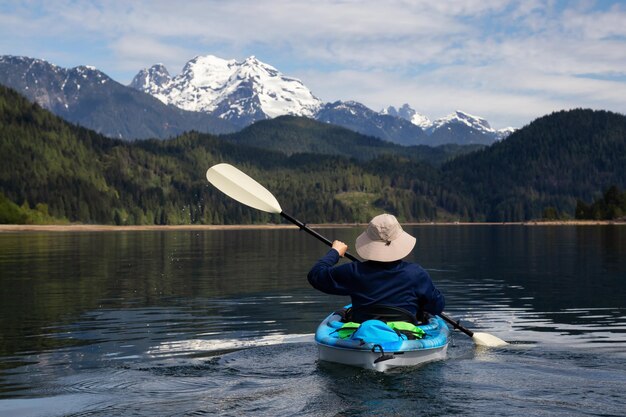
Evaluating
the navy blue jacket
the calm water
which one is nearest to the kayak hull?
the calm water

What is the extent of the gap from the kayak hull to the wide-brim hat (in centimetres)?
204

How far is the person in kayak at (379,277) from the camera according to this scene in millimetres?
18875

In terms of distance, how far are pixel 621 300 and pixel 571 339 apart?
14621 millimetres

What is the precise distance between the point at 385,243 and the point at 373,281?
101cm

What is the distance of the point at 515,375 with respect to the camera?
746 inches

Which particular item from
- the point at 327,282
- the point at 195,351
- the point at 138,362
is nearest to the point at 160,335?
the point at 195,351

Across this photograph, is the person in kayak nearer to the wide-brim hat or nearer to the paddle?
the wide-brim hat

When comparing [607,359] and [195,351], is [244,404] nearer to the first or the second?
[195,351]

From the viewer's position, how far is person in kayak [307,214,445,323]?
18.9 metres

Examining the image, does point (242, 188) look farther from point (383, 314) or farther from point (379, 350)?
point (379, 350)

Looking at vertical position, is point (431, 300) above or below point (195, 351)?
above

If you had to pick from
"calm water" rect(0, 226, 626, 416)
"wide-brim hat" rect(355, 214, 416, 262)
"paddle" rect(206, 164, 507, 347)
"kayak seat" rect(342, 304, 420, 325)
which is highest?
"paddle" rect(206, 164, 507, 347)

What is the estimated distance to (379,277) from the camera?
1914 cm

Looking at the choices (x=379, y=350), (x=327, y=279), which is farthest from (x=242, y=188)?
(x=379, y=350)
